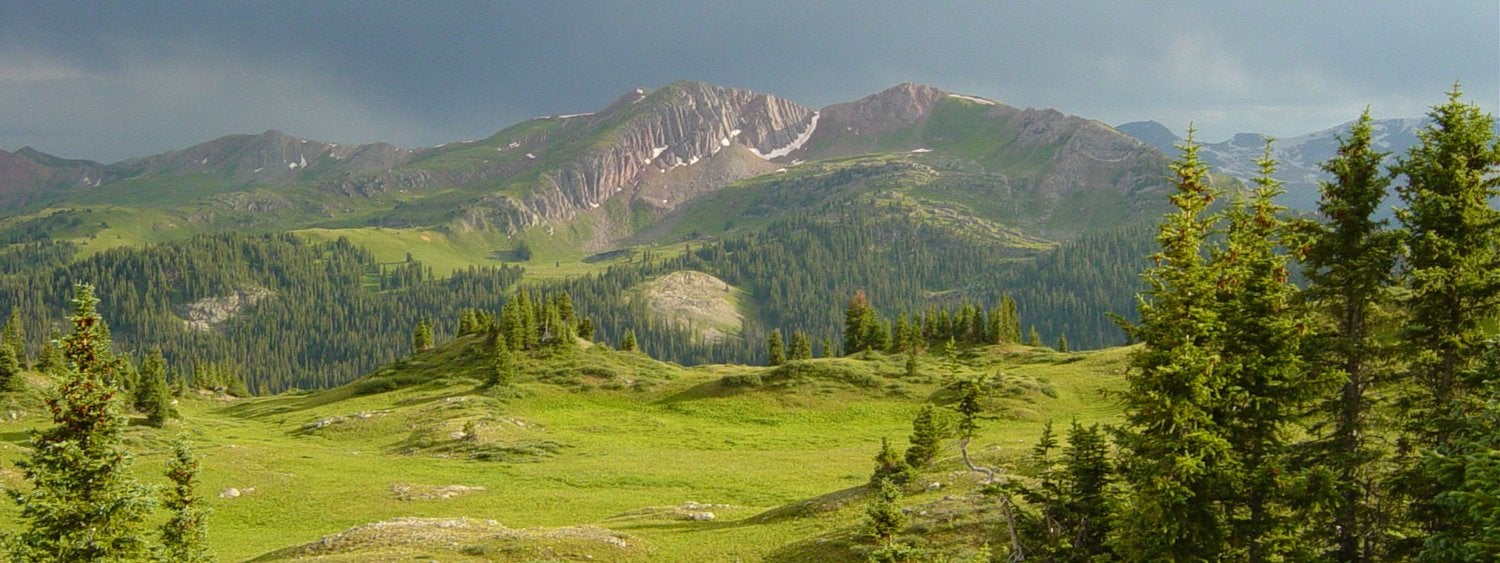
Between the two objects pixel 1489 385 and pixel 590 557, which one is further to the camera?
pixel 590 557

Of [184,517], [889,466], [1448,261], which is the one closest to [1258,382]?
[1448,261]

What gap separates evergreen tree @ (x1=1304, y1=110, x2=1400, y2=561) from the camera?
23422mm

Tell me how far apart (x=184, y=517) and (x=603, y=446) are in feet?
149

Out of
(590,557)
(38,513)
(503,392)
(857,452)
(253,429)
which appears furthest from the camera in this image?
(503,392)

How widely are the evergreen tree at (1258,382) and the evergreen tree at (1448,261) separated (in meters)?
3.18

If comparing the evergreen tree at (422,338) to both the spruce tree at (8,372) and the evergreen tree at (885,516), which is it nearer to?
the spruce tree at (8,372)

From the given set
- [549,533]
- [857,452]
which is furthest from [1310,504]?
[857,452]

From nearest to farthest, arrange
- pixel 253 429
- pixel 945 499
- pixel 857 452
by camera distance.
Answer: pixel 945 499 < pixel 857 452 < pixel 253 429

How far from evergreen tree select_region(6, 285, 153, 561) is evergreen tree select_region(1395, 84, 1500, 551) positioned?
38275mm

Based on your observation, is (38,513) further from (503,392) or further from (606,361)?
(606,361)

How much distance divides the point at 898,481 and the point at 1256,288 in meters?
21.5

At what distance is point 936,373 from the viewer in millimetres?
99875

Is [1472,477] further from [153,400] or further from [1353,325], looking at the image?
[153,400]

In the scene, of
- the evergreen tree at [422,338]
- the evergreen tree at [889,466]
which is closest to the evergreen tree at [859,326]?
the evergreen tree at [422,338]
